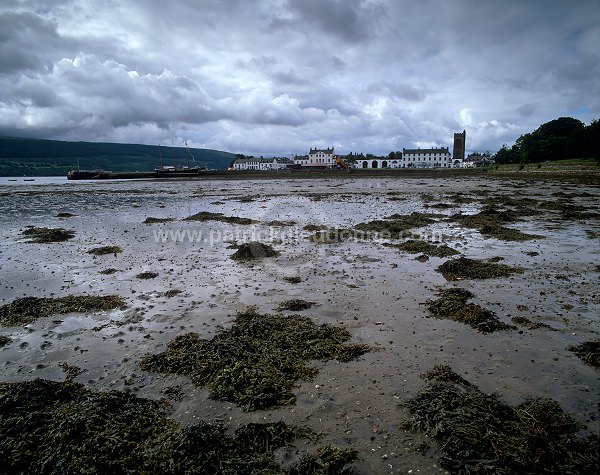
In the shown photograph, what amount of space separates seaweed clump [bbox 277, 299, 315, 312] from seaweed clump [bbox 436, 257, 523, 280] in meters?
4.30

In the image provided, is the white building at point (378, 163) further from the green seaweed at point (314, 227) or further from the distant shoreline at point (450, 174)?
the green seaweed at point (314, 227)

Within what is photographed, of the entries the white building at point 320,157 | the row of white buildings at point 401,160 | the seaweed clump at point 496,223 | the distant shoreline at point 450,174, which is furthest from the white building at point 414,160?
the seaweed clump at point 496,223

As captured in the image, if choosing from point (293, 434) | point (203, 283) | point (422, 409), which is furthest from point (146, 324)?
point (422, 409)

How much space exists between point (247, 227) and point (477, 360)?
1507cm

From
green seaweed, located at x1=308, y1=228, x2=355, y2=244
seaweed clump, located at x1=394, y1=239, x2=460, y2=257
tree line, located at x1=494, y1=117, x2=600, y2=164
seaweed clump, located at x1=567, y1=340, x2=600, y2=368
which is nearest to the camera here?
seaweed clump, located at x1=567, y1=340, x2=600, y2=368

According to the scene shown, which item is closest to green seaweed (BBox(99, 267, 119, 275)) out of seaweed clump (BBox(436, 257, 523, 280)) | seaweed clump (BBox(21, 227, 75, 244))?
seaweed clump (BBox(21, 227, 75, 244))

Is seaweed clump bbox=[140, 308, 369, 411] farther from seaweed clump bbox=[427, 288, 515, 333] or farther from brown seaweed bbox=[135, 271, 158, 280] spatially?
brown seaweed bbox=[135, 271, 158, 280]

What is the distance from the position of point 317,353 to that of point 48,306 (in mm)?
6679

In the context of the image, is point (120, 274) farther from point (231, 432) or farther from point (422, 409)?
point (422, 409)

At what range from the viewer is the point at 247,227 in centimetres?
1925

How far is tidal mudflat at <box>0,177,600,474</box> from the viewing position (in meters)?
3.97

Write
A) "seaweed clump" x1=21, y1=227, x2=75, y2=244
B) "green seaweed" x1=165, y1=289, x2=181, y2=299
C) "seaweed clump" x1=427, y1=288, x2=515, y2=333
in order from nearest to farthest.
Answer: "seaweed clump" x1=427, y1=288, x2=515, y2=333 → "green seaweed" x1=165, y1=289, x2=181, y2=299 → "seaweed clump" x1=21, y1=227, x2=75, y2=244

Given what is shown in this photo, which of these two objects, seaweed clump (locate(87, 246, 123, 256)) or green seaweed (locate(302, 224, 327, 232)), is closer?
seaweed clump (locate(87, 246, 123, 256))

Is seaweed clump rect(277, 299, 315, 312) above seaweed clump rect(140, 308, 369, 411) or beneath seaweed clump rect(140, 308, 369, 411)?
above
